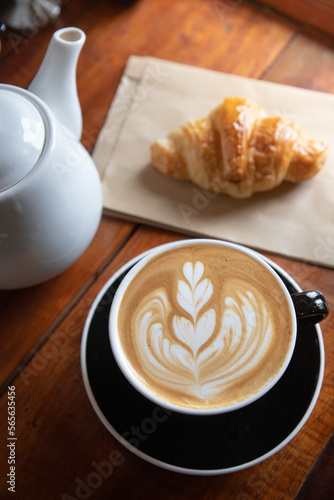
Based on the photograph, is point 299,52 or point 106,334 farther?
point 299,52

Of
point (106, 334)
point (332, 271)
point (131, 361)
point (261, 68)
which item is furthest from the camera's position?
point (261, 68)

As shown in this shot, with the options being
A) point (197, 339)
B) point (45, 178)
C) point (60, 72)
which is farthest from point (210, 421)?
point (60, 72)

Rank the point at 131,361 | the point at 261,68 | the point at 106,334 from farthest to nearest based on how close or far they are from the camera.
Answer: the point at 261,68
the point at 106,334
the point at 131,361

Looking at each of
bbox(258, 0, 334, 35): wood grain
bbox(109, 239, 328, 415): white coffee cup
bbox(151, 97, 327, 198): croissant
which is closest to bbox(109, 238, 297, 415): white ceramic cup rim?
bbox(109, 239, 328, 415): white coffee cup

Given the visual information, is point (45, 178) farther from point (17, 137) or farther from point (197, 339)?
point (197, 339)

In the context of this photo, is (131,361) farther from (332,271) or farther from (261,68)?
(261,68)

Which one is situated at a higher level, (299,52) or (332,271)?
(299,52)

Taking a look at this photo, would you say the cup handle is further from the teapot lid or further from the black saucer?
the teapot lid

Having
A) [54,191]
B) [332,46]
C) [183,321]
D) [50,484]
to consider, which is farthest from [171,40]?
[50,484]
